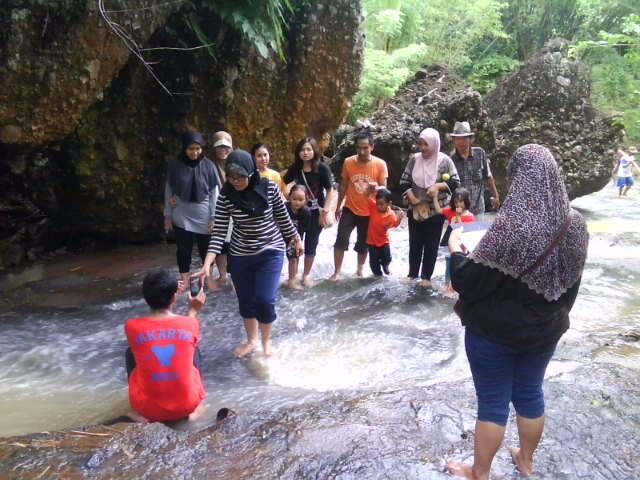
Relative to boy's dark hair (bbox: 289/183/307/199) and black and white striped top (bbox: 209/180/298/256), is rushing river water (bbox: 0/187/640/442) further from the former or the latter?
boy's dark hair (bbox: 289/183/307/199)

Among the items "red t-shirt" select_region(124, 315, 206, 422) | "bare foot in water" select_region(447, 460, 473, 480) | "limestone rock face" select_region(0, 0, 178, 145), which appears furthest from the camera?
"limestone rock face" select_region(0, 0, 178, 145)

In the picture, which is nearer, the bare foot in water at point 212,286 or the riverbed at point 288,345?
the riverbed at point 288,345

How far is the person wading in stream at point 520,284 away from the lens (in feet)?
8.05

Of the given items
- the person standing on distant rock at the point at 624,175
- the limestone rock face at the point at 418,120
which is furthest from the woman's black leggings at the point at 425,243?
the person standing on distant rock at the point at 624,175

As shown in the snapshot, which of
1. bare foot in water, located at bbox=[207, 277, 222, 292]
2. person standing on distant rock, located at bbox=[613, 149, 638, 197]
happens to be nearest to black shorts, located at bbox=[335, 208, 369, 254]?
bare foot in water, located at bbox=[207, 277, 222, 292]

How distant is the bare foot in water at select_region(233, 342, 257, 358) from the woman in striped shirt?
220mm

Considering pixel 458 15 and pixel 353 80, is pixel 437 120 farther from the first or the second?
pixel 458 15

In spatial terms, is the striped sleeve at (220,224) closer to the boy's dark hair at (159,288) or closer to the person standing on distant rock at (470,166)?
the boy's dark hair at (159,288)

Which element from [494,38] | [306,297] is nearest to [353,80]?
Result: [306,297]

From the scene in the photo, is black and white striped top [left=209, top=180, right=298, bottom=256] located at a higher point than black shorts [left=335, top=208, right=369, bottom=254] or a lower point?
higher

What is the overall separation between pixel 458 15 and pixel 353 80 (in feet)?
49.0

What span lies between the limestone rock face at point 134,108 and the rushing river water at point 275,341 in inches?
31.0

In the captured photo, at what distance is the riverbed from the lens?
4.05 metres

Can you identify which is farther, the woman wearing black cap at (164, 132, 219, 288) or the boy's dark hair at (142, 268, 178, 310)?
the woman wearing black cap at (164, 132, 219, 288)
